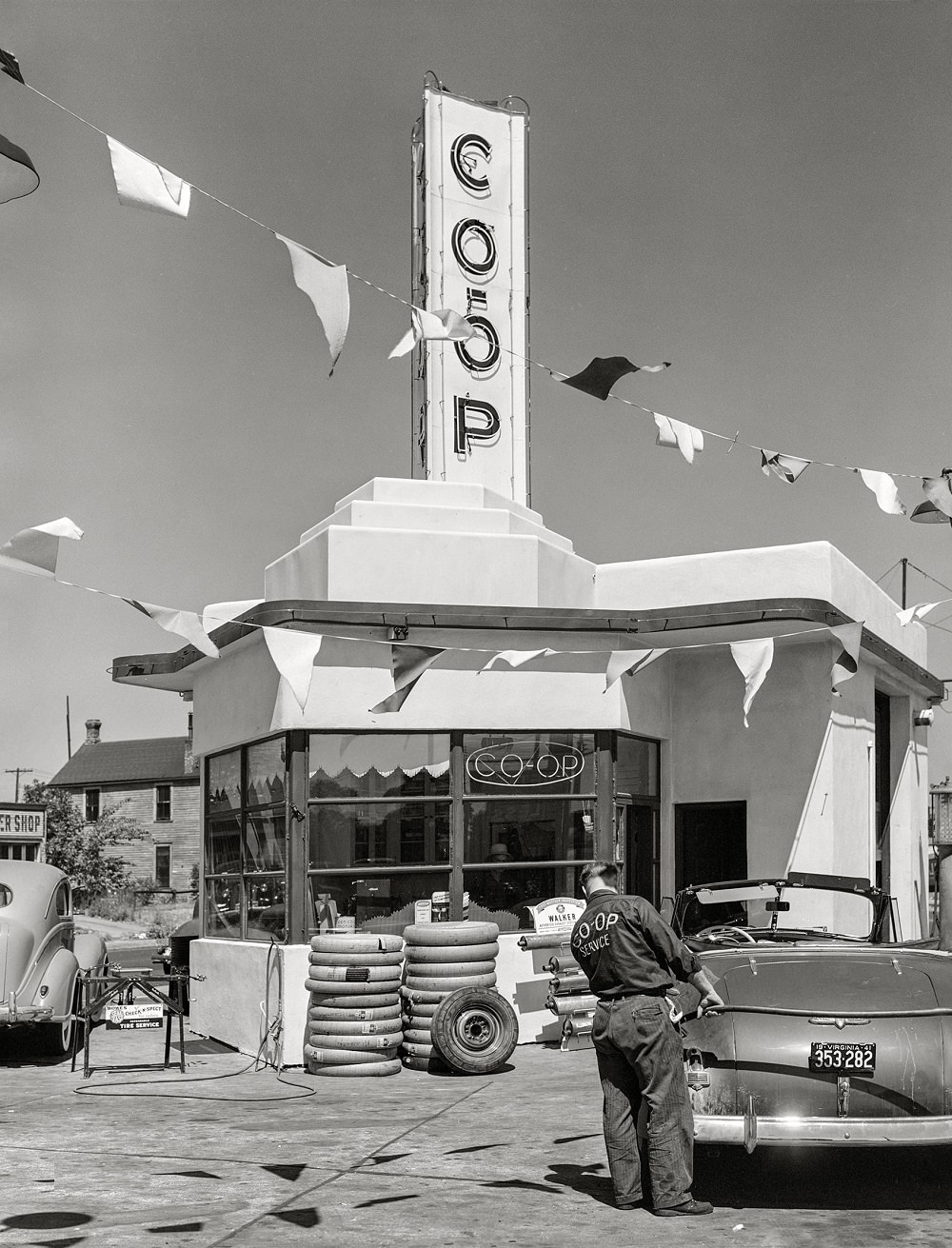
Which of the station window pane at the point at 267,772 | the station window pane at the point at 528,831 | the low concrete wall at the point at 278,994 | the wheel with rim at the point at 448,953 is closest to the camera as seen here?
the wheel with rim at the point at 448,953

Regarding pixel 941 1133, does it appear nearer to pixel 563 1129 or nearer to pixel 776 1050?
pixel 776 1050

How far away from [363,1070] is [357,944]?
103cm

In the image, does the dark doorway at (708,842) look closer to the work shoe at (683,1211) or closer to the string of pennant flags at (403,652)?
the string of pennant flags at (403,652)

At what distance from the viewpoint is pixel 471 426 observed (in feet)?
52.0

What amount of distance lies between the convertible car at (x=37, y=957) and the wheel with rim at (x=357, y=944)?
2283 mm

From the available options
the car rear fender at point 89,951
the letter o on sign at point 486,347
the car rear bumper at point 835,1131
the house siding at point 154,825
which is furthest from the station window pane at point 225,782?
the house siding at point 154,825

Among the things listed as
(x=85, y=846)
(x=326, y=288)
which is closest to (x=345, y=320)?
(x=326, y=288)

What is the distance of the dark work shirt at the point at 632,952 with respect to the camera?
6.61m

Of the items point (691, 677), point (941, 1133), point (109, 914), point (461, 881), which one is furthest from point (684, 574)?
point (109, 914)

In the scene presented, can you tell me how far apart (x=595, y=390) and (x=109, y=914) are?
4423 centimetres

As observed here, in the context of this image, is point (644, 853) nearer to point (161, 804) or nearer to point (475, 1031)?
point (475, 1031)

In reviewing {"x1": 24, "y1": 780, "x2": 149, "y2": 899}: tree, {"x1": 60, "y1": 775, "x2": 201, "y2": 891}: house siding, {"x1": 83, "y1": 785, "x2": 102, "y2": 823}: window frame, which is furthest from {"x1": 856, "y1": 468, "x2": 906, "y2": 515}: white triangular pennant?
{"x1": 83, "y1": 785, "x2": 102, "y2": 823}: window frame

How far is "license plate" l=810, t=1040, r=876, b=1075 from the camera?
21.0 feet

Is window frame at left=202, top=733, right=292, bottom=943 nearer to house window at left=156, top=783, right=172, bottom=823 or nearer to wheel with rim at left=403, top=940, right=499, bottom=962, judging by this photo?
wheel with rim at left=403, top=940, right=499, bottom=962
